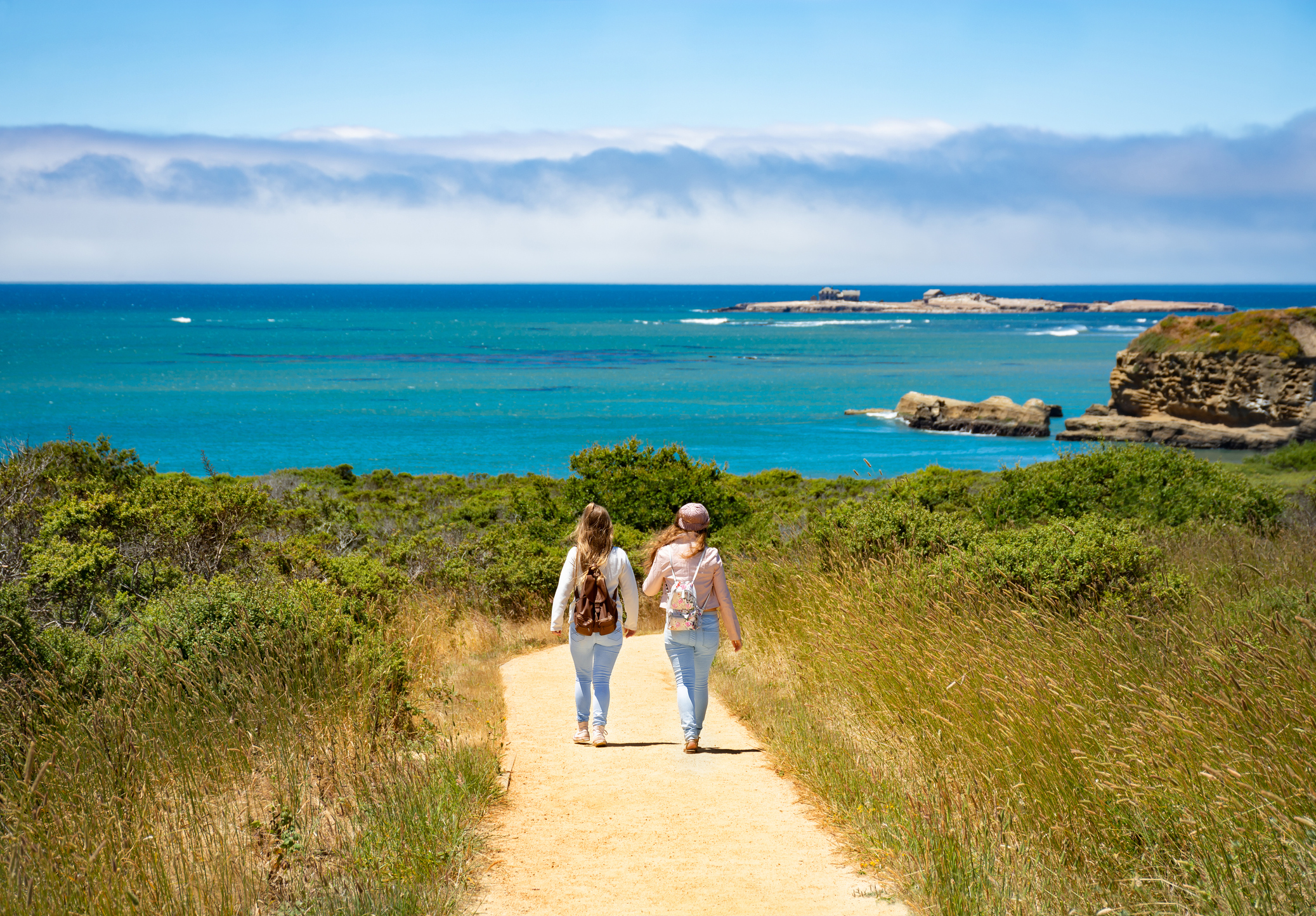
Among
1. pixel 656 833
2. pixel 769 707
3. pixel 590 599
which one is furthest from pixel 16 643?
pixel 769 707

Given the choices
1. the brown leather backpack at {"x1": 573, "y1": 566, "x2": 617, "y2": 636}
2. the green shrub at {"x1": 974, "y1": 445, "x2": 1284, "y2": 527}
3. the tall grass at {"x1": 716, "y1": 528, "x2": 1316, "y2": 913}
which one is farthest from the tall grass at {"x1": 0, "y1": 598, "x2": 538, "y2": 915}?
the green shrub at {"x1": 974, "y1": 445, "x2": 1284, "y2": 527}

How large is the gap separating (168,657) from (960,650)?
197 inches

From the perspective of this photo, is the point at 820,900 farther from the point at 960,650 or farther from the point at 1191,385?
the point at 1191,385

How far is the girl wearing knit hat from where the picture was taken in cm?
725

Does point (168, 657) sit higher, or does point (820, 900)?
point (168, 657)

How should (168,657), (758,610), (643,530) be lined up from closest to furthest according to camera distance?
(168,657) → (758,610) → (643,530)

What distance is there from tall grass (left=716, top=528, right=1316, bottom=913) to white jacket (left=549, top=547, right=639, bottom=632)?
1396 mm

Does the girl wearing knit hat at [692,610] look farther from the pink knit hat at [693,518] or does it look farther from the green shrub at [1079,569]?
the green shrub at [1079,569]

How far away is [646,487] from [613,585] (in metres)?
9.68

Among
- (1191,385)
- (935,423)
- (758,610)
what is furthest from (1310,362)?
(758,610)

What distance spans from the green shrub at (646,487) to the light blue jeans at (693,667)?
934 cm

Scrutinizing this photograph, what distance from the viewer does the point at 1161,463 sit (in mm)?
14500

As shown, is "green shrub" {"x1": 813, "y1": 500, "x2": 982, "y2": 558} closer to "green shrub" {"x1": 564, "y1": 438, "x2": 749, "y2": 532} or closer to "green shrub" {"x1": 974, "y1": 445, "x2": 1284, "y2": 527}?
"green shrub" {"x1": 974, "y1": 445, "x2": 1284, "y2": 527}

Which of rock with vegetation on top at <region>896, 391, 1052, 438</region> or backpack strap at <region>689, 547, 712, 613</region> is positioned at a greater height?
backpack strap at <region>689, 547, 712, 613</region>
